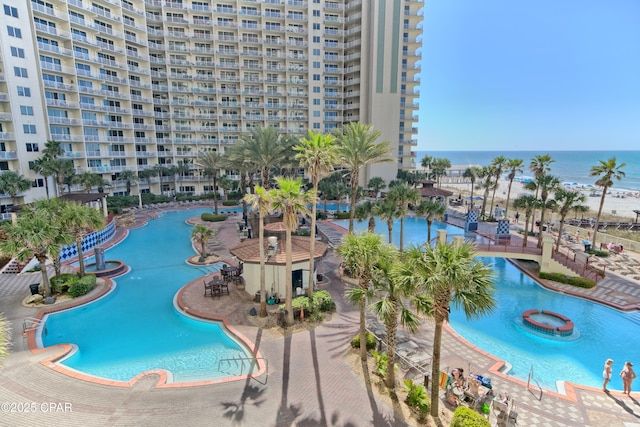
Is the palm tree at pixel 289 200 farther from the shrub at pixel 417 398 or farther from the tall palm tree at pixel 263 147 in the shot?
the tall palm tree at pixel 263 147

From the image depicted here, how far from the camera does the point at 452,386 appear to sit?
12805 mm

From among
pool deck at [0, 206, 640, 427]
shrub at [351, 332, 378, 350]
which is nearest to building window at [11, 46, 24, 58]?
pool deck at [0, 206, 640, 427]

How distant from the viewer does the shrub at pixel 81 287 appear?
21953mm

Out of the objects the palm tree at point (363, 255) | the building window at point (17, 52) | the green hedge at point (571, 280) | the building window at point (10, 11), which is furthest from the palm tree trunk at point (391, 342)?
the building window at point (10, 11)

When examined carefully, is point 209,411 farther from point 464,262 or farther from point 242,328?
point 464,262

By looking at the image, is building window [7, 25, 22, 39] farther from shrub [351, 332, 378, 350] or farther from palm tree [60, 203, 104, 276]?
shrub [351, 332, 378, 350]

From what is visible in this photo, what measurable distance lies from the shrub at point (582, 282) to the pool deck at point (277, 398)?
1385 centimetres

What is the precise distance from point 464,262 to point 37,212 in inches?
998

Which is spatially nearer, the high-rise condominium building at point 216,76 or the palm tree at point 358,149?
the palm tree at point 358,149

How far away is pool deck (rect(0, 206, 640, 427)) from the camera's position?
11.6 meters

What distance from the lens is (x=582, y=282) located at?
83.7 ft

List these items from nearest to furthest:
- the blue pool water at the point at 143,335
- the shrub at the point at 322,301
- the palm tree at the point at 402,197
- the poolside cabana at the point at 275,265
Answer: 1. the blue pool water at the point at 143,335
2. the shrub at the point at 322,301
3. the poolside cabana at the point at 275,265
4. the palm tree at the point at 402,197

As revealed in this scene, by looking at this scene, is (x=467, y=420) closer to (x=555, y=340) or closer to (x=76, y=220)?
(x=555, y=340)

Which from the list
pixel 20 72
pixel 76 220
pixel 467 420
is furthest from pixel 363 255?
pixel 20 72
